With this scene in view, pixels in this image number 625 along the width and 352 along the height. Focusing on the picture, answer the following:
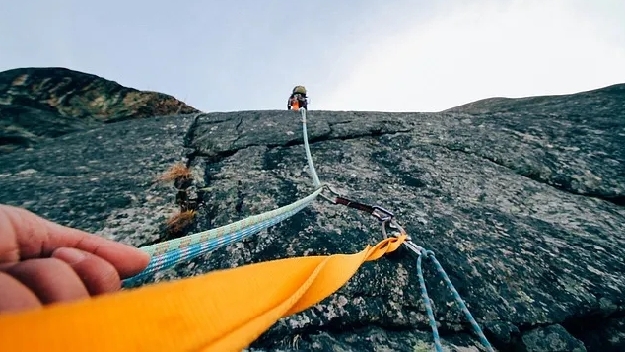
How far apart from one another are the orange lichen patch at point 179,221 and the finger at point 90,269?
1.77 meters

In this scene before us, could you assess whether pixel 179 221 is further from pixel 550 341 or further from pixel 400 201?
→ pixel 550 341

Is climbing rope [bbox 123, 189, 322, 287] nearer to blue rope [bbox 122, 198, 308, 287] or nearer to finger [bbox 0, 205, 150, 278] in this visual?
blue rope [bbox 122, 198, 308, 287]

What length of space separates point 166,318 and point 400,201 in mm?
2493

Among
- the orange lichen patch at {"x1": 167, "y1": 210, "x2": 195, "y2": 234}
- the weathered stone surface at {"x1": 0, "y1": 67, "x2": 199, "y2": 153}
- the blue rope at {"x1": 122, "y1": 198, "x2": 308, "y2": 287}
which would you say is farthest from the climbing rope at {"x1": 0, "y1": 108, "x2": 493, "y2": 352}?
the weathered stone surface at {"x1": 0, "y1": 67, "x2": 199, "y2": 153}

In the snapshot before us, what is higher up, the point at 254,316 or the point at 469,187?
→ the point at 254,316

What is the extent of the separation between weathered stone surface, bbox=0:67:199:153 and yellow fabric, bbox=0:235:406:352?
4.83 metres

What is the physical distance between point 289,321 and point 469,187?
7.37 ft

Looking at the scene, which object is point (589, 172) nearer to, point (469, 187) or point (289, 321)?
point (469, 187)

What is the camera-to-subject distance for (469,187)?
3.21 meters

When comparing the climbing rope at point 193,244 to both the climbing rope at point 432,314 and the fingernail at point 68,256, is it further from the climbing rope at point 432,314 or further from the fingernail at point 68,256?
the climbing rope at point 432,314

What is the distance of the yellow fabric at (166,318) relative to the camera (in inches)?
17.1

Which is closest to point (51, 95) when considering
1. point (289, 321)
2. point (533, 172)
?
point (289, 321)

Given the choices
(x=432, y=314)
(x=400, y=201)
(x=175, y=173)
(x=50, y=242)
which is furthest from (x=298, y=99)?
(x=50, y=242)

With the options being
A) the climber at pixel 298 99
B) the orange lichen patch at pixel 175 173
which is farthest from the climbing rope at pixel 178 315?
the climber at pixel 298 99
